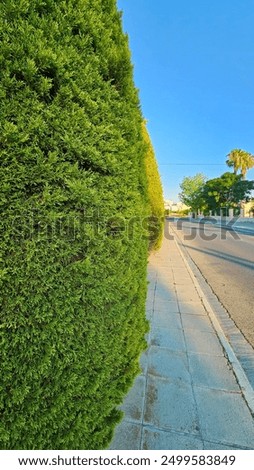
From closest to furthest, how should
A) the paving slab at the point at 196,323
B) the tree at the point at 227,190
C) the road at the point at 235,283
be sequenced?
the paving slab at the point at 196,323
the road at the point at 235,283
the tree at the point at 227,190

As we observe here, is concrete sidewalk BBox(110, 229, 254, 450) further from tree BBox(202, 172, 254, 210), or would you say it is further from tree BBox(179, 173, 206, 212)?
tree BBox(179, 173, 206, 212)

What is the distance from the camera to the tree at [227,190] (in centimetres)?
Answer: 4758

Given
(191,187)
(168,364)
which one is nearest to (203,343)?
(168,364)

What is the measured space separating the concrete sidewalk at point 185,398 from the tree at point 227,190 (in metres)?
50.0

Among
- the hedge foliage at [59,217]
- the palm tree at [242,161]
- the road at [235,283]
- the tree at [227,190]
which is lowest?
the road at [235,283]

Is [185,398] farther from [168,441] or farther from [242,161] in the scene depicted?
[242,161]

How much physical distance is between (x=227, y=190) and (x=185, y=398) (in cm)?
5337

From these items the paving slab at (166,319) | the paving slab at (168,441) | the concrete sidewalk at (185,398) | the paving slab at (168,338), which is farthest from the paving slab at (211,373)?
the paving slab at (166,319)

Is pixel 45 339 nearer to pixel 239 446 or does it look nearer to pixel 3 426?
pixel 3 426

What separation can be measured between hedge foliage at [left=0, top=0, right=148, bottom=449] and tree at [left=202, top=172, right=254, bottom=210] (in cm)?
5233

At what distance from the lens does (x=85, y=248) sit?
3.96 feet

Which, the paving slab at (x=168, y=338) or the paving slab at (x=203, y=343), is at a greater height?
the paving slab at (x=168, y=338)

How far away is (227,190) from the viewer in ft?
165

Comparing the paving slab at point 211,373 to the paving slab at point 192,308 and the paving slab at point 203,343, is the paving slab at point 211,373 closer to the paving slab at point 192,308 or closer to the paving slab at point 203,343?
the paving slab at point 203,343
